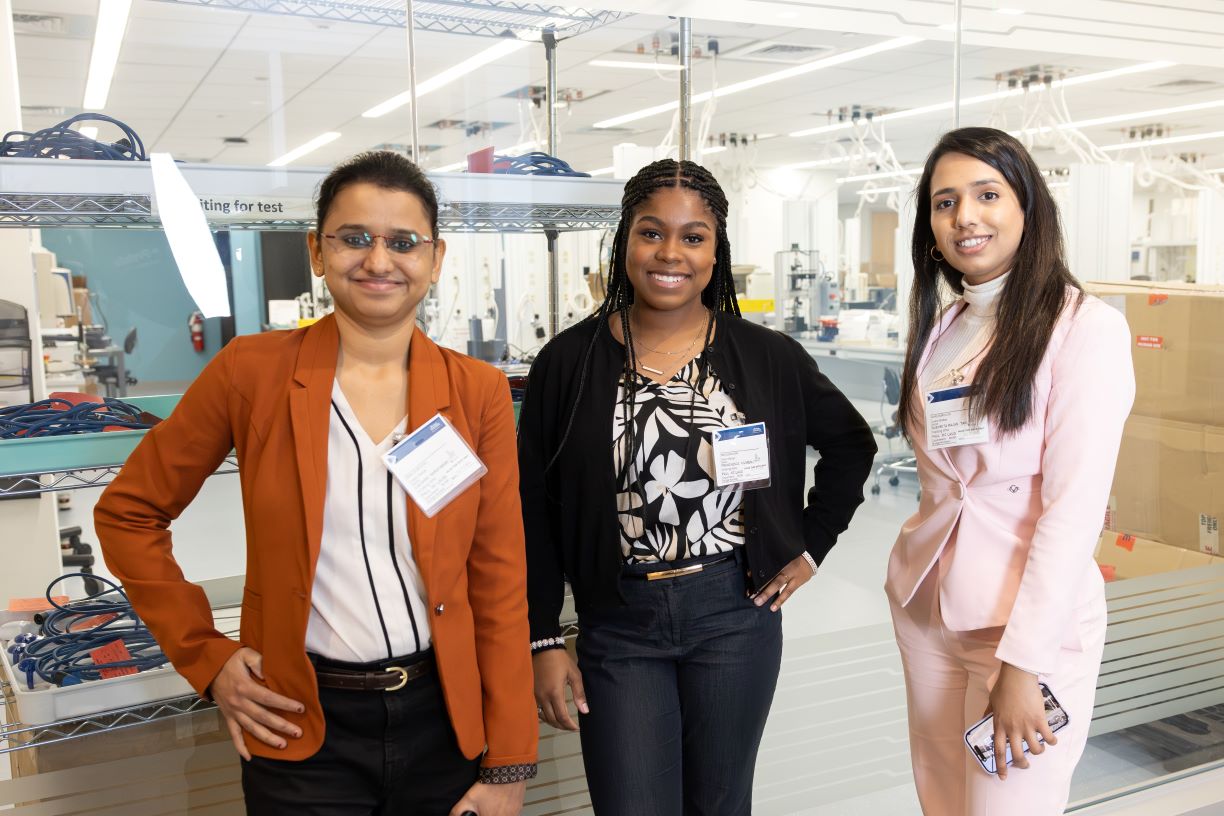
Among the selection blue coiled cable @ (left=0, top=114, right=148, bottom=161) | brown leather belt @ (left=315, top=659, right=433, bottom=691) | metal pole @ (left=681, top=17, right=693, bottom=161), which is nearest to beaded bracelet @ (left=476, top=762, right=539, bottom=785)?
brown leather belt @ (left=315, top=659, right=433, bottom=691)

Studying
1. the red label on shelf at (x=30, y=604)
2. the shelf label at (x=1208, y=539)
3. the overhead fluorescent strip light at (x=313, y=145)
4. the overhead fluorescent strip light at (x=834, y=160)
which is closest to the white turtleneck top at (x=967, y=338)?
the overhead fluorescent strip light at (x=313, y=145)

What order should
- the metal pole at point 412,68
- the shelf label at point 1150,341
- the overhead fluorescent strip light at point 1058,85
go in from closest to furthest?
the metal pole at point 412,68, the overhead fluorescent strip light at point 1058,85, the shelf label at point 1150,341

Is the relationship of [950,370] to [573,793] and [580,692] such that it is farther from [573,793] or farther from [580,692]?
[573,793]

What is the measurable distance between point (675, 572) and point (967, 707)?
1.91 ft

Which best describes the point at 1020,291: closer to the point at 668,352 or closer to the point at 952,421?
the point at 952,421

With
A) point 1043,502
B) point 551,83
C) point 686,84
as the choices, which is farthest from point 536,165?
point 1043,502

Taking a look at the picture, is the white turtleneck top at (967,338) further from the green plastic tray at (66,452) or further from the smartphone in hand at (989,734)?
the green plastic tray at (66,452)

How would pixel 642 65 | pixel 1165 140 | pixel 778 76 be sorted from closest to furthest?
1. pixel 642 65
2. pixel 778 76
3. pixel 1165 140

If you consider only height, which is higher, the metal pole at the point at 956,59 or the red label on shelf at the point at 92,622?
the metal pole at the point at 956,59

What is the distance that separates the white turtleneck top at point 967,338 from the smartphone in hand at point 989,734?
56cm

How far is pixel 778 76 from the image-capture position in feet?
11.5

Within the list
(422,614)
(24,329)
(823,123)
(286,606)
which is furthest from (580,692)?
(823,123)

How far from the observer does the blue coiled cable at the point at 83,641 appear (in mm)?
1751

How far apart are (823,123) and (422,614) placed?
422 cm
